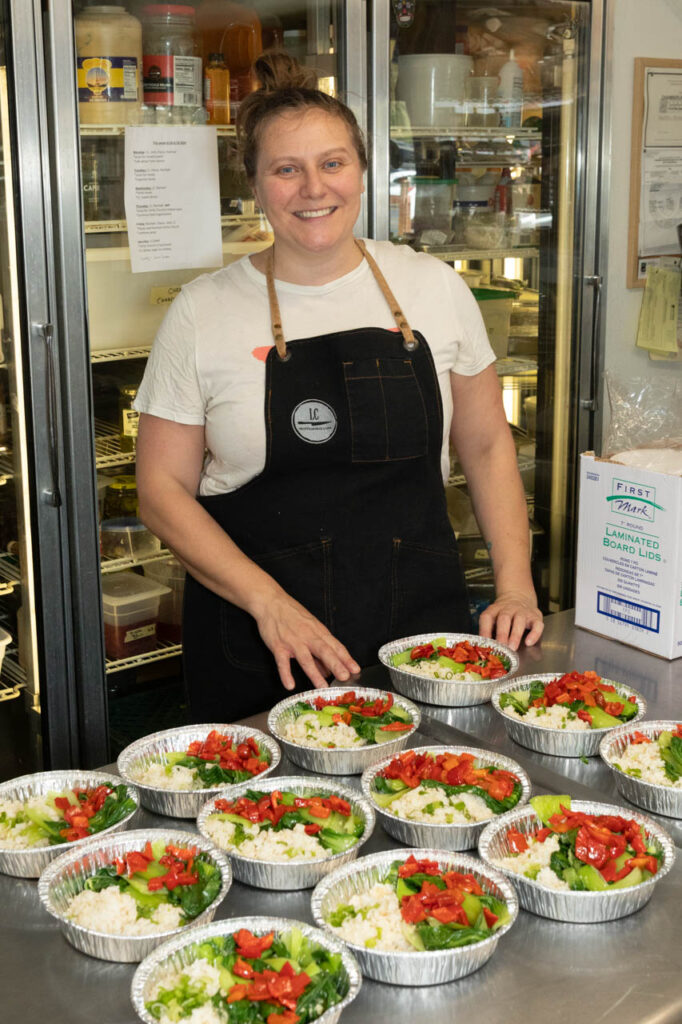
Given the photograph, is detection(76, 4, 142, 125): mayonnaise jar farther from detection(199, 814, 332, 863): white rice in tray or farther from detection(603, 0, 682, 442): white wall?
detection(199, 814, 332, 863): white rice in tray

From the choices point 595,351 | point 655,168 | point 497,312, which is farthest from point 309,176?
point 655,168

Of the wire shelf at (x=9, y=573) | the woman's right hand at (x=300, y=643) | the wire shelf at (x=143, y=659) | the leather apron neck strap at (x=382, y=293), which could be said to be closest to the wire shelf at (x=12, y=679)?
the wire shelf at (x=9, y=573)

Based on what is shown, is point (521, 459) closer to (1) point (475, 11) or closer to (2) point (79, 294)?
(1) point (475, 11)

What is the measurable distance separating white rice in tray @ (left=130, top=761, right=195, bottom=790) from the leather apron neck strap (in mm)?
854

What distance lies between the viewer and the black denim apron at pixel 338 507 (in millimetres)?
2137

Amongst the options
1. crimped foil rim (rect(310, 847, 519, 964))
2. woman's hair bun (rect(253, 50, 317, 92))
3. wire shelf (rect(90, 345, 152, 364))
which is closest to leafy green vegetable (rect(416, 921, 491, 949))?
crimped foil rim (rect(310, 847, 519, 964))

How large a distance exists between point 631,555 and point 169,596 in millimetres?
1702

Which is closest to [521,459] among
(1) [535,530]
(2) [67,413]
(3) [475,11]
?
(1) [535,530]

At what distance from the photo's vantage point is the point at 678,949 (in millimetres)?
1189

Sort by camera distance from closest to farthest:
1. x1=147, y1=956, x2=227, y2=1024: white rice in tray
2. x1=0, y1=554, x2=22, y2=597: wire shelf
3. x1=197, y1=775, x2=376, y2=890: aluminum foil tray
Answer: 1. x1=147, y1=956, x2=227, y2=1024: white rice in tray
2. x1=197, y1=775, x2=376, y2=890: aluminum foil tray
3. x1=0, y1=554, x2=22, y2=597: wire shelf

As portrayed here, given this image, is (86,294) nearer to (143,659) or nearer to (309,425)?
(309,425)

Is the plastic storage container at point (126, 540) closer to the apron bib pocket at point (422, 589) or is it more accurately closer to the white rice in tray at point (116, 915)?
the apron bib pocket at point (422, 589)

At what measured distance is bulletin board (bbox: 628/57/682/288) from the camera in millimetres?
3648

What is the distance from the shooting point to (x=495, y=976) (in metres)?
1.15
